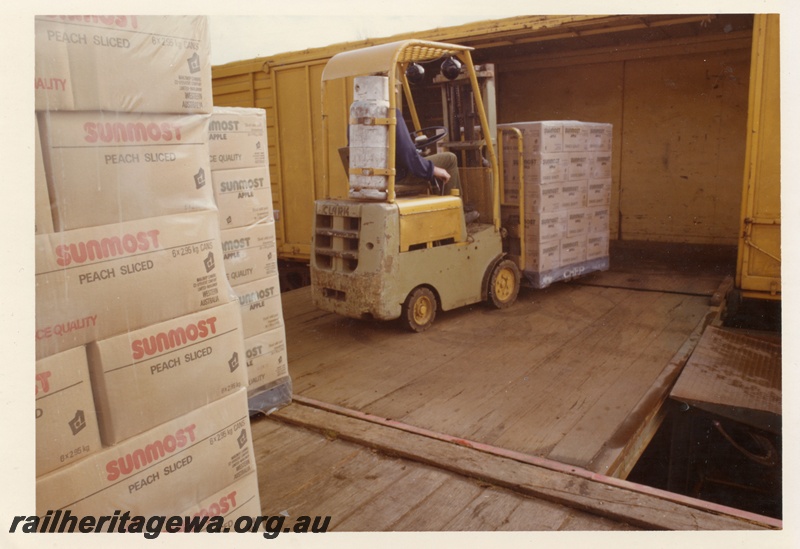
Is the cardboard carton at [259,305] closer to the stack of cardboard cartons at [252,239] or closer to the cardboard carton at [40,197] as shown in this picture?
the stack of cardboard cartons at [252,239]

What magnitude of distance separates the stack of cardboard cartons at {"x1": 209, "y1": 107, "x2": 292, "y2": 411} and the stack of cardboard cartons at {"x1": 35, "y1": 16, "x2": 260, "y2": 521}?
57.7 inches

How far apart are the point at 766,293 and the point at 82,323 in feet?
19.6

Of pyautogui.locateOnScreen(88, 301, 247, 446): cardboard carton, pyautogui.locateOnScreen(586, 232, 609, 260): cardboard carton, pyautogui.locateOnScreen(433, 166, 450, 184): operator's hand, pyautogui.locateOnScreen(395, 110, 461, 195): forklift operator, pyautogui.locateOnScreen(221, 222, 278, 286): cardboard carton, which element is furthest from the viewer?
pyautogui.locateOnScreen(586, 232, 609, 260): cardboard carton

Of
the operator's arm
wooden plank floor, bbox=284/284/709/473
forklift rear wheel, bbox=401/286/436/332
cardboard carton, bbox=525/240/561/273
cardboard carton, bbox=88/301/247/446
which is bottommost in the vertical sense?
wooden plank floor, bbox=284/284/709/473

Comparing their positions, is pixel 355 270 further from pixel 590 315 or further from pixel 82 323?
pixel 82 323

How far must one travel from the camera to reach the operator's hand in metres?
5.89

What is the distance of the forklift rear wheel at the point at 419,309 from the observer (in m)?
5.68

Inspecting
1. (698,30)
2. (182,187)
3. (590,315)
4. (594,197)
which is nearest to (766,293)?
(590,315)

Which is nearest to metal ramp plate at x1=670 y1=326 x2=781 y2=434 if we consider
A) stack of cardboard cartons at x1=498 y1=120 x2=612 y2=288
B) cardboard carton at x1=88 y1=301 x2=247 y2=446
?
stack of cardboard cartons at x1=498 y1=120 x2=612 y2=288

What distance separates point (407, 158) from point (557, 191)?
207 centimetres

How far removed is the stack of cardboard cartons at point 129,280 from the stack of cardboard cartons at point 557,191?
481 cm

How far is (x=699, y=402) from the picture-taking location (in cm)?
409

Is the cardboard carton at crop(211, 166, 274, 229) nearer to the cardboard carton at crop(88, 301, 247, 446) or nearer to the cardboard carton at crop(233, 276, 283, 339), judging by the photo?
the cardboard carton at crop(233, 276, 283, 339)

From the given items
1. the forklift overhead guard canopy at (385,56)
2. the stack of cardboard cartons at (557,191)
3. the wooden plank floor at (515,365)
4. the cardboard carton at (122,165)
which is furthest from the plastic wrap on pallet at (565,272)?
the cardboard carton at (122,165)
